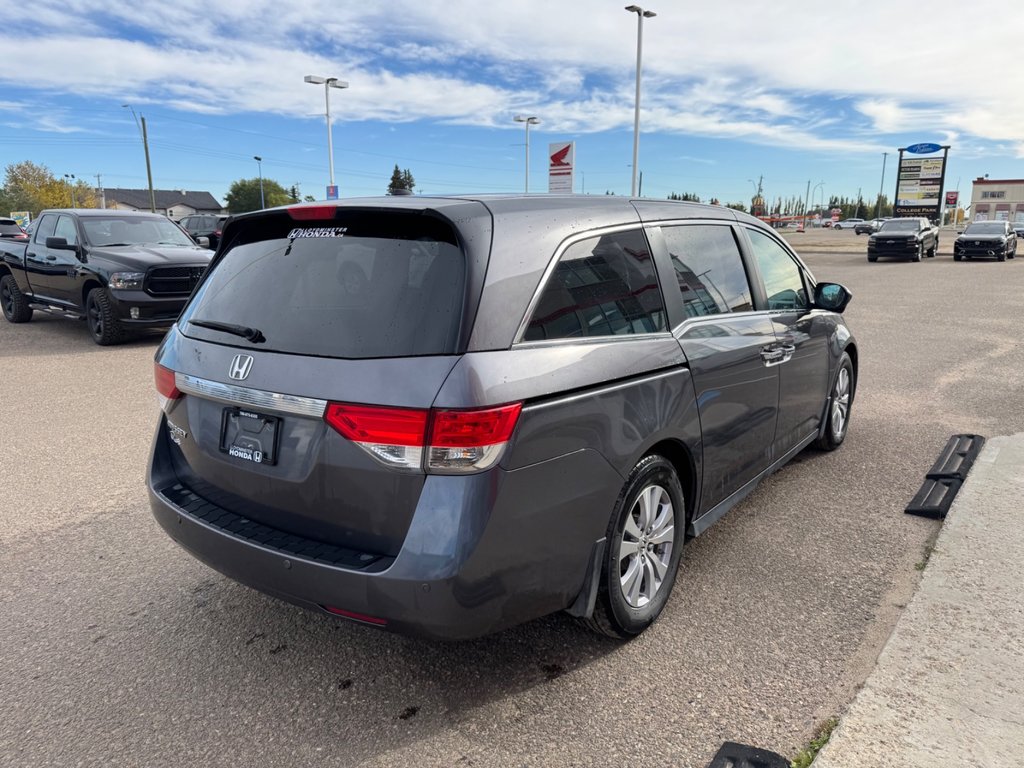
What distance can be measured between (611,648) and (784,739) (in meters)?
0.74

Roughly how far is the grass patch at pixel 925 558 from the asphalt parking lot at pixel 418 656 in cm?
4

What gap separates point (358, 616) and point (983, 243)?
3322 cm

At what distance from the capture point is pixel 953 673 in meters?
2.77

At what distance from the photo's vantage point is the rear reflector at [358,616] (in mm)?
2400

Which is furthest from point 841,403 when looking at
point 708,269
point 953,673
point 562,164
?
point 562,164

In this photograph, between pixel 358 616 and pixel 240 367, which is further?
pixel 240 367

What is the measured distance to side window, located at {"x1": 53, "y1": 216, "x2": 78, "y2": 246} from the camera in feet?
35.2

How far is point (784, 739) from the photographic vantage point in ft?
8.05

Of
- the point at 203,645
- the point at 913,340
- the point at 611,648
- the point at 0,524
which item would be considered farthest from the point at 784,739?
the point at 913,340

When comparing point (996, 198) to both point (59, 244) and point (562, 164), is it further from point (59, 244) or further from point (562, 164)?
point (59, 244)

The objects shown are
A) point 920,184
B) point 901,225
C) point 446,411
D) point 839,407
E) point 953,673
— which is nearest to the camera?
point 446,411

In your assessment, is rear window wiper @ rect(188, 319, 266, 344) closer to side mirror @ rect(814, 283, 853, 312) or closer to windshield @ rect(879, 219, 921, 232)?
side mirror @ rect(814, 283, 853, 312)

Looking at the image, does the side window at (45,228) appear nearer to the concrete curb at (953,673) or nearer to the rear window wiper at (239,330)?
the rear window wiper at (239,330)

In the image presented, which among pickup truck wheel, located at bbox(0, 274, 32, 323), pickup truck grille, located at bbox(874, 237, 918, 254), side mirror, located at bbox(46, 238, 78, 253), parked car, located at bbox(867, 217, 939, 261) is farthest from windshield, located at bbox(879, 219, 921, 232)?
pickup truck wheel, located at bbox(0, 274, 32, 323)
